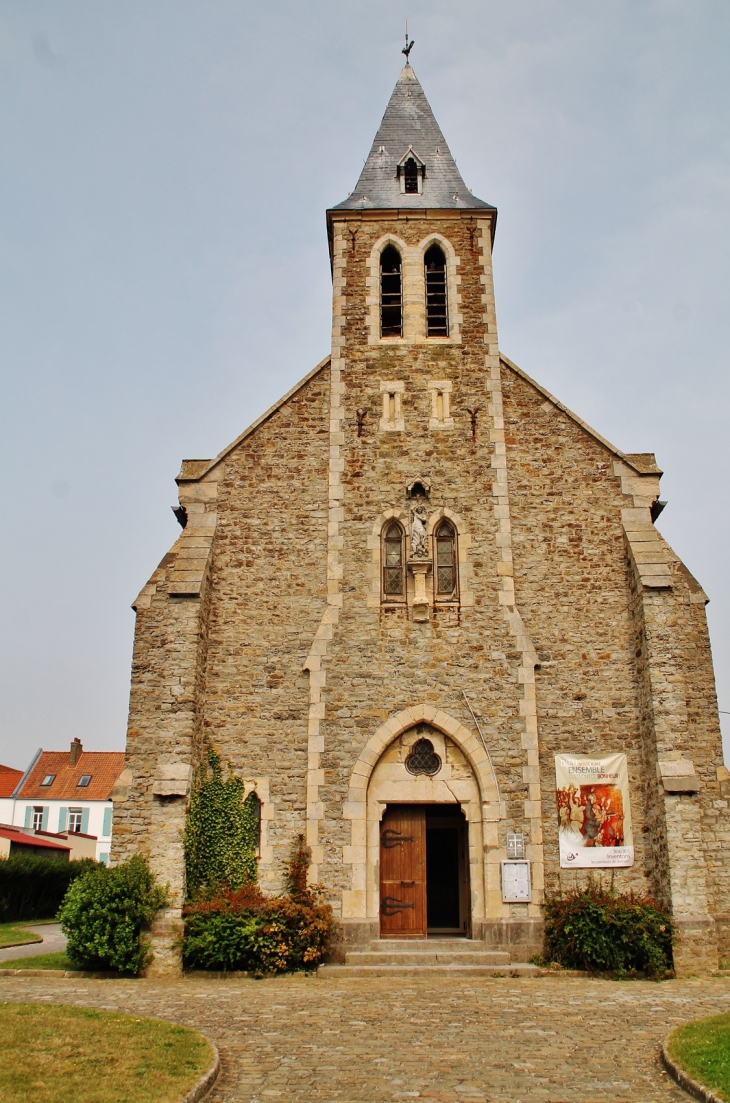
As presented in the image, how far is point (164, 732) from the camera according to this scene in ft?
45.1

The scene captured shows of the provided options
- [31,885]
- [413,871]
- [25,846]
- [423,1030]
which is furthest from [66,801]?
[423,1030]

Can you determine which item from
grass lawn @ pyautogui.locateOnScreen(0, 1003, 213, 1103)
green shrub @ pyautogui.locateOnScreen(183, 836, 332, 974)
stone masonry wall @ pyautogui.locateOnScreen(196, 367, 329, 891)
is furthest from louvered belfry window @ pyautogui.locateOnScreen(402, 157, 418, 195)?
grass lawn @ pyautogui.locateOnScreen(0, 1003, 213, 1103)

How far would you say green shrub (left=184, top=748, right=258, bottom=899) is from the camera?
13.6 m

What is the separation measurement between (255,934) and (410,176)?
1456 centimetres

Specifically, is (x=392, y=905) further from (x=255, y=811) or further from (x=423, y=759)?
(x=255, y=811)

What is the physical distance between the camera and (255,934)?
12688 mm

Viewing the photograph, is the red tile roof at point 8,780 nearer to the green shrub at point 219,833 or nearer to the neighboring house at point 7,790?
the neighboring house at point 7,790

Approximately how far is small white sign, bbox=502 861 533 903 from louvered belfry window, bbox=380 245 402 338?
9.52 metres

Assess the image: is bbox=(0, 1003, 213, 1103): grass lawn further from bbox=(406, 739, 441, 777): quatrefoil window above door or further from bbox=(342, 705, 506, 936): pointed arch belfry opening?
bbox=(406, 739, 441, 777): quatrefoil window above door

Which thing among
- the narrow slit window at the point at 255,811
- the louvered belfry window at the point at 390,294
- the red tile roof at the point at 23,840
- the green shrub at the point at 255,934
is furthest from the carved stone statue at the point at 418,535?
the red tile roof at the point at 23,840

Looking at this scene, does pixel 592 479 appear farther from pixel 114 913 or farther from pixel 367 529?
pixel 114 913

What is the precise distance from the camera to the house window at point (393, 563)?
1523 cm

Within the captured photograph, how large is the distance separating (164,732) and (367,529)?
4702 millimetres

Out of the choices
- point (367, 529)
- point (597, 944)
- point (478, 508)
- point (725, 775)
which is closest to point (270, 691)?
point (367, 529)
